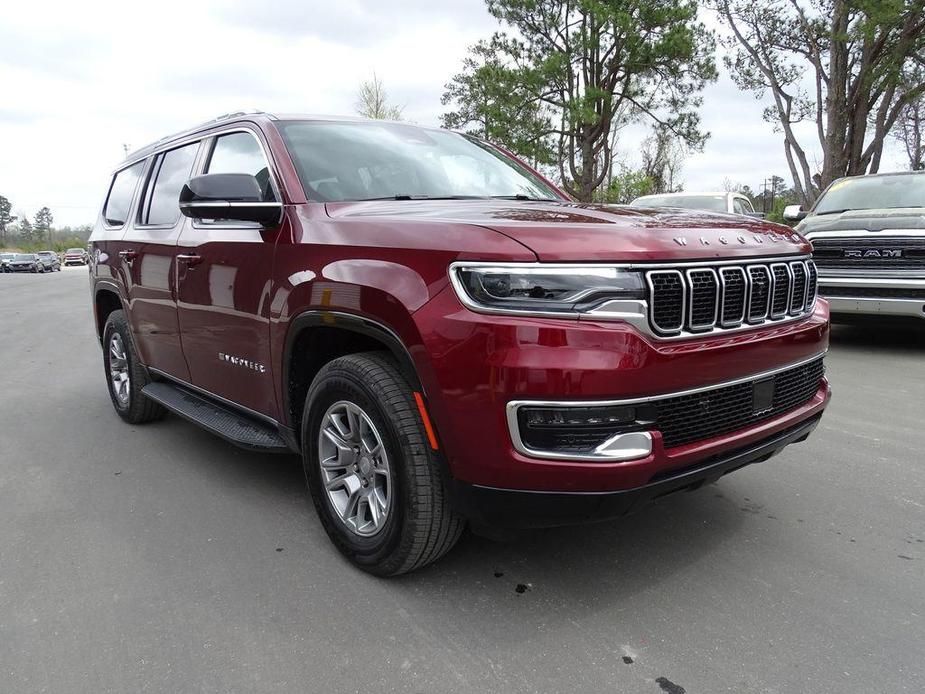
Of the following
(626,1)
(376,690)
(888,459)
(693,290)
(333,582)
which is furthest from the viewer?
(626,1)

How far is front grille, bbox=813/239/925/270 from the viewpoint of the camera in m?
6.47

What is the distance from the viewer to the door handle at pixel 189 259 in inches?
138

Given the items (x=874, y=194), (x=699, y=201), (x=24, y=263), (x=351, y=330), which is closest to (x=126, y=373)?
(x=351, y=330)

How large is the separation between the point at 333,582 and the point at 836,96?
19895 mm

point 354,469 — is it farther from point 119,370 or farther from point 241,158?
point 119,370

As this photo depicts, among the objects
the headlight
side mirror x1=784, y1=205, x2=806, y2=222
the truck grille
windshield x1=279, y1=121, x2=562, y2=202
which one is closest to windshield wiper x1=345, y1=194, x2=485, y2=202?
windshield x1=279, y1=121, x2=562, y2=202

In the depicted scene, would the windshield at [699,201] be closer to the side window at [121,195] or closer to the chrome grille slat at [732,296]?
the side window at [121,195]

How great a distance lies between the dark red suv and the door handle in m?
0.03

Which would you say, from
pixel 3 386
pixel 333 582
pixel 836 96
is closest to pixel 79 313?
pixel 3 386

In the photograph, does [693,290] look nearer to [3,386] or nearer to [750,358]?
[750,358]

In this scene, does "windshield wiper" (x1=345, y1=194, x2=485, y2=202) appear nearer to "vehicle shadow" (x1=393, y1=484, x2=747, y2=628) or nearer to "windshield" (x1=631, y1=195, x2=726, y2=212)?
"vehicle shadow" (x1=393, y1=484, x2=747, y2=628)

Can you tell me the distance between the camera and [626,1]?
22625 mm

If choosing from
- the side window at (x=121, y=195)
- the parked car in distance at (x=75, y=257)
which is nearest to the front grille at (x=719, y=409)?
the side window at (x=121, y=195)

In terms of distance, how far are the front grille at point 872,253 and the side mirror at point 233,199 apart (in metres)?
6.12
